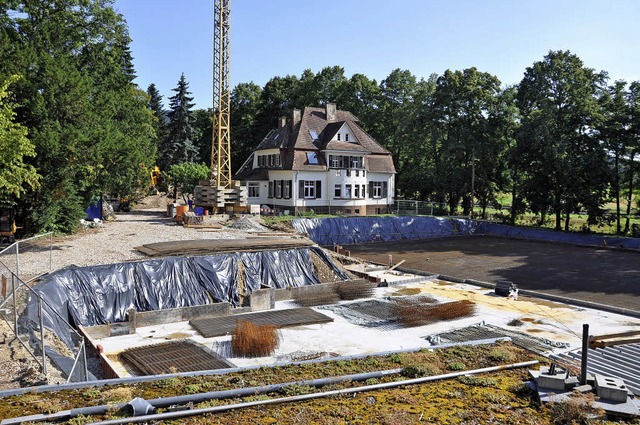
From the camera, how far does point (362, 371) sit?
32.6 ft

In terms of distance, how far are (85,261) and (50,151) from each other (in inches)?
211

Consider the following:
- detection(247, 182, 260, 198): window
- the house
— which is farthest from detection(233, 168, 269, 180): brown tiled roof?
detection(247, 182, 260, 198): window

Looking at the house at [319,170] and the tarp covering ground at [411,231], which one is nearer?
the tarp covering ground at [411,231]

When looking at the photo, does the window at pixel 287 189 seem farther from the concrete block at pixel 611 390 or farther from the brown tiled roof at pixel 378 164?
the concrete block at pixel 611 390

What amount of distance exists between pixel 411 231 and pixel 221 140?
54.5 feet

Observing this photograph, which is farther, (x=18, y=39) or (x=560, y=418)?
(x=18, y=39)

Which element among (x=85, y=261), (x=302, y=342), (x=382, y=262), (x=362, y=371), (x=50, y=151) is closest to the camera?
(x=362, y=371)

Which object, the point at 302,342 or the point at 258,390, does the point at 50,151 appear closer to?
the point at 302,342

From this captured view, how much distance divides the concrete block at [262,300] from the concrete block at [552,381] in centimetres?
1185

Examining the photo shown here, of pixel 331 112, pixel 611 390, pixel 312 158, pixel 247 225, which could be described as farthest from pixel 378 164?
pixel 611 390

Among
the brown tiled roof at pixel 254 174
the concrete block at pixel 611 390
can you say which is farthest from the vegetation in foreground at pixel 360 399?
the brown tiled roof at pixel 254 174

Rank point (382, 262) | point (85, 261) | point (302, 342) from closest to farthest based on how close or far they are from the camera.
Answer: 1. point (302, 342)
2. point (85, 261)
3. point (382, 262)

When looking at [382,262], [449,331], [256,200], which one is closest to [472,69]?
[256,200]

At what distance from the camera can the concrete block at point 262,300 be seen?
1886 centimetres
